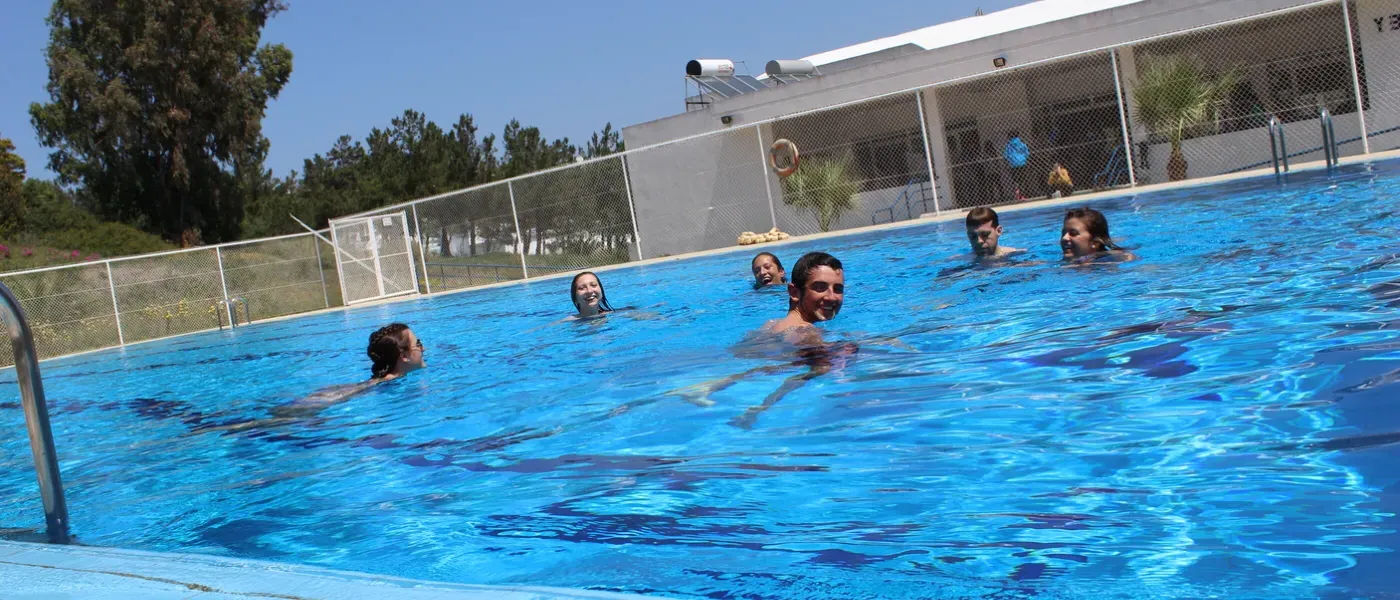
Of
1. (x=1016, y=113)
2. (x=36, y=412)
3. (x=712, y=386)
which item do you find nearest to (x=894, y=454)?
(x=712, y=386)

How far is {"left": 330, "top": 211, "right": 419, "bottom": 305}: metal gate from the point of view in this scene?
888 inches

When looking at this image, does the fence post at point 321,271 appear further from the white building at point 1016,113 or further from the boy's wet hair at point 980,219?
the boy's wet hair at point 980,219

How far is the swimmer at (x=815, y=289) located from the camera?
5605 mm

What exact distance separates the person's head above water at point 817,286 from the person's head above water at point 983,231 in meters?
3.36

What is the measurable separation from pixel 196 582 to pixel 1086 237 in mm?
6823

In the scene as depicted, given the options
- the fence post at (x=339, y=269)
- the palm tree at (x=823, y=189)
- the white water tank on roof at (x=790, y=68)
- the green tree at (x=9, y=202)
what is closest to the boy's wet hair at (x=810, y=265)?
the palm tree at (x=823, y=189)

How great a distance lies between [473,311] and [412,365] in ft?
23.0

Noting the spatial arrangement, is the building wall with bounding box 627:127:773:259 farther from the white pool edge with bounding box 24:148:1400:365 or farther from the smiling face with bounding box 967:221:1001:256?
the smiling face with bounding box 967:221:1001:256

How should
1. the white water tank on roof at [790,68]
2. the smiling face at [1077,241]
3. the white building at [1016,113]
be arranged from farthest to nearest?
the white water tank on roof at [790,68] < the white building at [1016,113] < the smiling face at [1077,241]

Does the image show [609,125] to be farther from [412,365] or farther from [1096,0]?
[412,365]

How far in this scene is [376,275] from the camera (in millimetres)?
22578

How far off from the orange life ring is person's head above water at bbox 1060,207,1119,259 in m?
12.4

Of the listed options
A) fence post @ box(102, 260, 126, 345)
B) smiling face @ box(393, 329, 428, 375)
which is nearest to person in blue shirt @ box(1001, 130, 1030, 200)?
smiling face @ box(393, 329, 428, 375)

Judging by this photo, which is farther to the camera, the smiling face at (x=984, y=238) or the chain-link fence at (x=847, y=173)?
the chain-link fence at (x=847, y=173)
